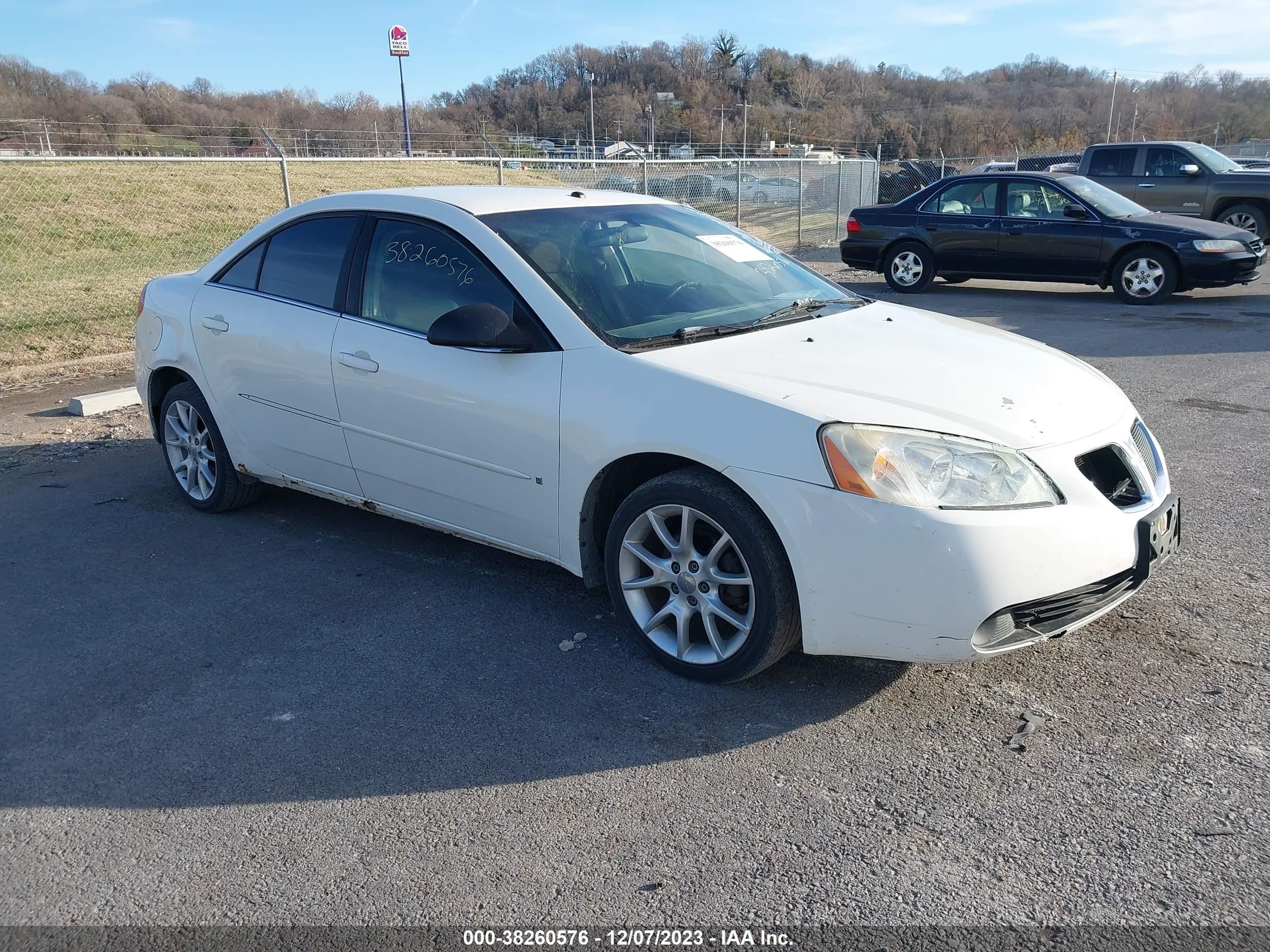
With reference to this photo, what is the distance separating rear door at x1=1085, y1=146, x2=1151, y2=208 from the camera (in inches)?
632

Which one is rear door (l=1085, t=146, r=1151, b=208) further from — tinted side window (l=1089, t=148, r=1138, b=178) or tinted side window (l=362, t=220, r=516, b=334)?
tinted side window (l=362, t=220, r=516, b=334)

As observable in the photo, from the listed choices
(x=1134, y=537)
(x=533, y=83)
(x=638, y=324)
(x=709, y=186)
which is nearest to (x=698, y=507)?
(x=638, y=324)

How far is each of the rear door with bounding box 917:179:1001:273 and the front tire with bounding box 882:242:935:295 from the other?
0.14 meters

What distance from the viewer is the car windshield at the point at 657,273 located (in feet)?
12.9

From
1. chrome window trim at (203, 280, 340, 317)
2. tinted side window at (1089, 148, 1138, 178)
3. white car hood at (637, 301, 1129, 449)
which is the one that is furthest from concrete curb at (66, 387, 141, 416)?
tinted side window at (1089, 148, 1138, 178)

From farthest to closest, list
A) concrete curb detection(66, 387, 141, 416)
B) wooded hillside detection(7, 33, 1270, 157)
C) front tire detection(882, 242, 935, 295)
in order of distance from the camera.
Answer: wooded hillside detection(7, 33, 1270, 157), front tire detection(882, 242, 935, 295), concrete curb detection(66, 387, 141, 416)

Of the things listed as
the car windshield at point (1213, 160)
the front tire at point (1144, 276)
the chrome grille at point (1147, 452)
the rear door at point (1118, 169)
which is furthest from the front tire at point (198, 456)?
the car windshield at point (1213, 160)

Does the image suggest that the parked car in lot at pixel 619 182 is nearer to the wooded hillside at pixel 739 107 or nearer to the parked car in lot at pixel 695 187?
the parked car in lot at pixel 695 187

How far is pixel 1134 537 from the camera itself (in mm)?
3264

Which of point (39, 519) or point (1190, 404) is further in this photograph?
point (1190, 404)

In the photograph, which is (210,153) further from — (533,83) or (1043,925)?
(533,83)

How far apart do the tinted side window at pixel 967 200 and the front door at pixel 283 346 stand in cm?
1037

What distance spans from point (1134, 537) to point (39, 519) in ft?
17.1

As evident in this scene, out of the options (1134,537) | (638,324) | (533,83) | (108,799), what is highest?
(533,83)
